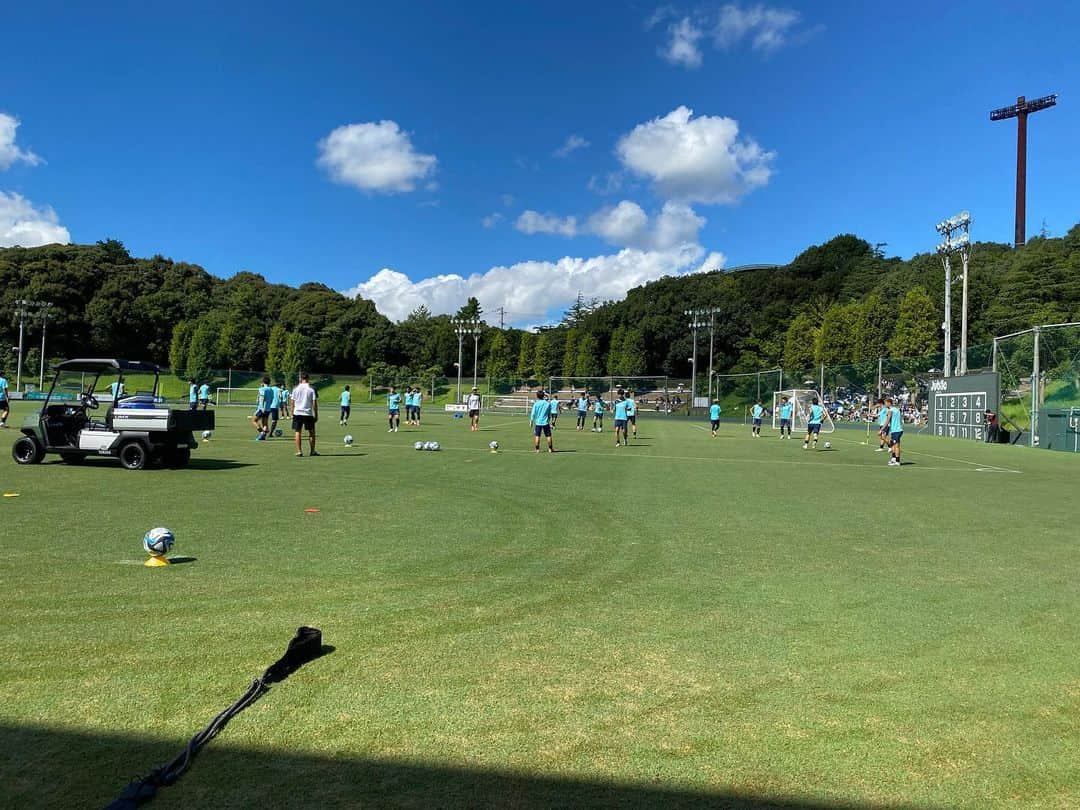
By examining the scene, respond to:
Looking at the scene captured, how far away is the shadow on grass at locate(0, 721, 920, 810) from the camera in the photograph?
2807mm

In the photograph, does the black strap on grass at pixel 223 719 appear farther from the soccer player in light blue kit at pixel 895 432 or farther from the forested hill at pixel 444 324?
the forested hill at pixel 444 324

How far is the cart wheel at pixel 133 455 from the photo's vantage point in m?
13.5

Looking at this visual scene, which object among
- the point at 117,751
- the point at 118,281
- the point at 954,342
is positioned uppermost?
the point at 118,281

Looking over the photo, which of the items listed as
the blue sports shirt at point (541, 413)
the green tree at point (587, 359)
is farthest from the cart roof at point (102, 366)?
the green tree at point (587, 359)

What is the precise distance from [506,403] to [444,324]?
4140 centimetres

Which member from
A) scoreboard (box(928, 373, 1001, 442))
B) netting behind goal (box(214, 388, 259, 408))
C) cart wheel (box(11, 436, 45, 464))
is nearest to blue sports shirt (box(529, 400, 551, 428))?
cart wheel (box(11, 436, 45, 464))

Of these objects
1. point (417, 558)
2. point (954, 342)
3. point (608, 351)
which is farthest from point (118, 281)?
point (417, 558)

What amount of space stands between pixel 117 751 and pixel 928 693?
3.86m

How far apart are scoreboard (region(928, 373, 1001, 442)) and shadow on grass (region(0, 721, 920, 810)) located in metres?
36.4

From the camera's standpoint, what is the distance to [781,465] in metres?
19.0

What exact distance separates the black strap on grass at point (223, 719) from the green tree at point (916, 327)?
228 feet

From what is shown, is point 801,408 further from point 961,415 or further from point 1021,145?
point 1021,145

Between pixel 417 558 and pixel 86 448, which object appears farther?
pixel 86 448

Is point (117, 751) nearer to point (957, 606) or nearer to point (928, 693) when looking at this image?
point (928, 693)
